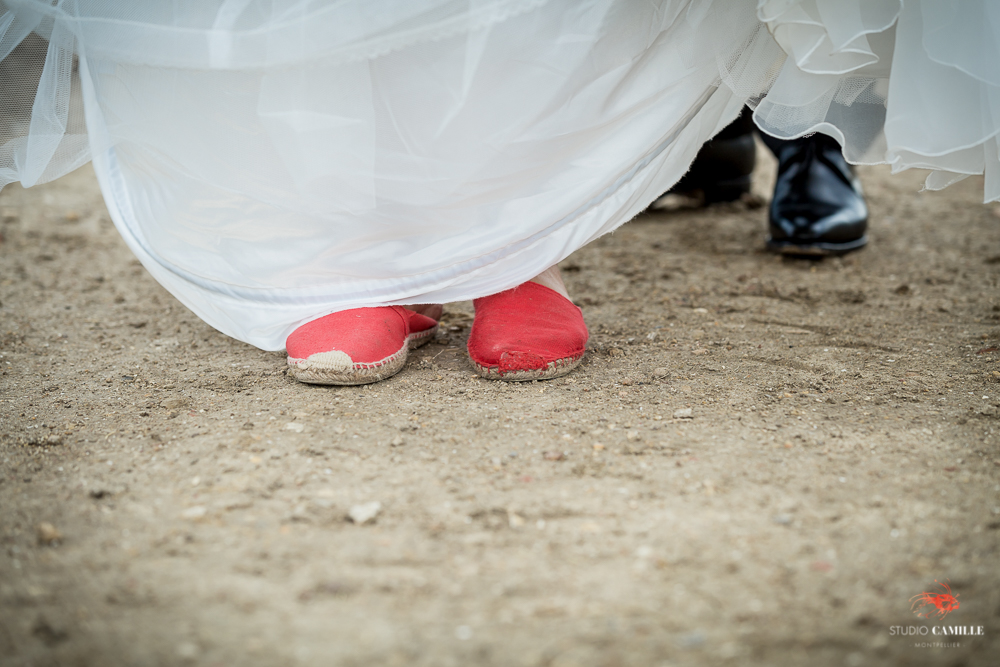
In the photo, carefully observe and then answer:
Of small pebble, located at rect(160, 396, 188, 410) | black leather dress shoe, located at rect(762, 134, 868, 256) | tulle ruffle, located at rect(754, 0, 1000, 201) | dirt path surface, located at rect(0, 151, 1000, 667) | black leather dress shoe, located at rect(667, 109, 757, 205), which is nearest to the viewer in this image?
dirt path surface, located at rect(0, 151, 1000, 667)

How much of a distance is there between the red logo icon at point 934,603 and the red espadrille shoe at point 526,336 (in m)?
0.53

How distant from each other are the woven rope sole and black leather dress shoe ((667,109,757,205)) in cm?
108

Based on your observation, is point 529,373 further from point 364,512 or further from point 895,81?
point 895,81

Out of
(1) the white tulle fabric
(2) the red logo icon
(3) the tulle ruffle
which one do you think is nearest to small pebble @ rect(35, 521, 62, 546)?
(1) the white tulle fabric

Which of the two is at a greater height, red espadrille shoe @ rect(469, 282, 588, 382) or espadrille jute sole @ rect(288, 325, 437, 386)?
red espadrille shoe @ rect(469, 282, 588, 382)

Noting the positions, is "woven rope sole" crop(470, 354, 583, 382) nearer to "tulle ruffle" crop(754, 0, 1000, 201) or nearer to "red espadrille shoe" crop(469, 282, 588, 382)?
"red espadrille shoe" crop(469, 282, 588, 382)

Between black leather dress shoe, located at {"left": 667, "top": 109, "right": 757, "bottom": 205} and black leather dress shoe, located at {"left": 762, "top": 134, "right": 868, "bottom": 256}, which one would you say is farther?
black leather dress shoe, located at {"left": 667, "top": 109, "right": 757, "bottom": 205}

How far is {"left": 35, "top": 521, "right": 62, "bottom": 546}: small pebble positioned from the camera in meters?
0.67

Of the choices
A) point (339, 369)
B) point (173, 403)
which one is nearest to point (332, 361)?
point (339, 369)

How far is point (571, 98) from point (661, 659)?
0.66 m

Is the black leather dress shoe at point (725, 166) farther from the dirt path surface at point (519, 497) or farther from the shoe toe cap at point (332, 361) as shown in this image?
the shoe toe cap at point (332, 361)

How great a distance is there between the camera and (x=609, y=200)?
3.15ft

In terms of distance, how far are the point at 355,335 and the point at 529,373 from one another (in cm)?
25

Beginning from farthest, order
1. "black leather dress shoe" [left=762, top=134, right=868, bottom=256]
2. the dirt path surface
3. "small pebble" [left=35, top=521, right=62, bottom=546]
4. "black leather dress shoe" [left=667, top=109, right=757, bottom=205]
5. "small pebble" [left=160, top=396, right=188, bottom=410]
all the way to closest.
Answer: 1. "black leather dress shoe" [left=667, top=109, right=757, bottom=205]
2. "black leather dress shoe" [left=762, top=134, right=868, bottom=256]
3. "small pebble" [left=160, top=396, right=188, bottom=410]
4. "small pebble" [left=35, top=521, right=62, bottom=546]
5. the dirt path surface
